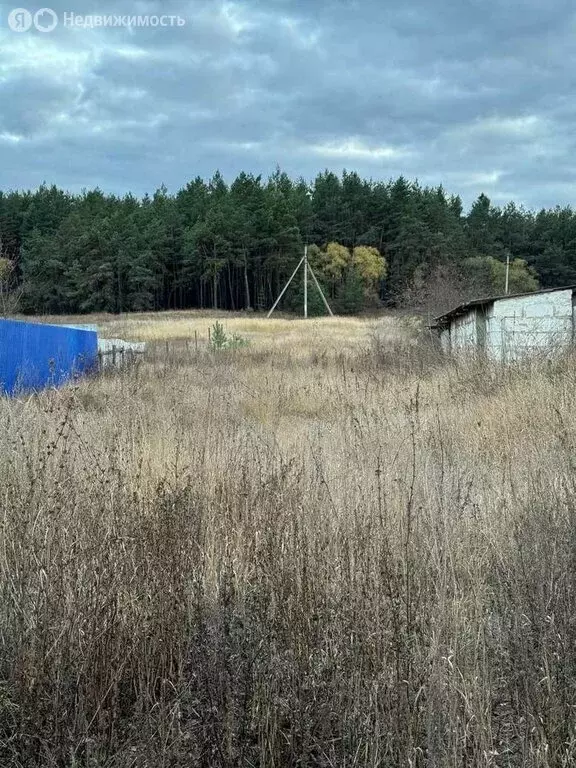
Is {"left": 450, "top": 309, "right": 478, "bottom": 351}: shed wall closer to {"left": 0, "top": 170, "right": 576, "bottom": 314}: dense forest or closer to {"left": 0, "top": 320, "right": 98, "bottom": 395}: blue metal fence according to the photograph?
{"left": 0, "top": 320, "right": 98, "bottom": 395}: blue metal fence

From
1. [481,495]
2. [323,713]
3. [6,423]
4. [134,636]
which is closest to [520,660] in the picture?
[323,713]

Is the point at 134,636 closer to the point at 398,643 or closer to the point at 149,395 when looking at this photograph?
the point at 398,643

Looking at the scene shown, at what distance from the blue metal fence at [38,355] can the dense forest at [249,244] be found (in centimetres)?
4571

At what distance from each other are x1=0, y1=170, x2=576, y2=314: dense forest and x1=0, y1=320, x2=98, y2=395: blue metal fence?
45706 millimetres

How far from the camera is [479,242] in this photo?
64312mm

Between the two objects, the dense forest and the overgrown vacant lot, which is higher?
the dense forest

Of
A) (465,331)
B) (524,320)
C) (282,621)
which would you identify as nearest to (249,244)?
(465,331)

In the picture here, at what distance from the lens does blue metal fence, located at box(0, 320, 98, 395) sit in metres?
9.65

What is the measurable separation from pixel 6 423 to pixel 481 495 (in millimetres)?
3462

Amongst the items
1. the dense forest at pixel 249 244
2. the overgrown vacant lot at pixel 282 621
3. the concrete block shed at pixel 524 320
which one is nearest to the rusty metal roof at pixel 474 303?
the concrete block shed at pixel 524 320

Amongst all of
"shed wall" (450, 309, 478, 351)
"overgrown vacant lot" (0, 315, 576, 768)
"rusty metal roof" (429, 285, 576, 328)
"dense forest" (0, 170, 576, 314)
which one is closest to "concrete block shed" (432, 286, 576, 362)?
"rusty metal roof" (429, 285, 576, 328)

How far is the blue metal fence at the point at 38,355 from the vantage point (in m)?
9.65

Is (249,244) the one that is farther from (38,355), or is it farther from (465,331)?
(38,355)

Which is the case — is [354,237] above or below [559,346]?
above
